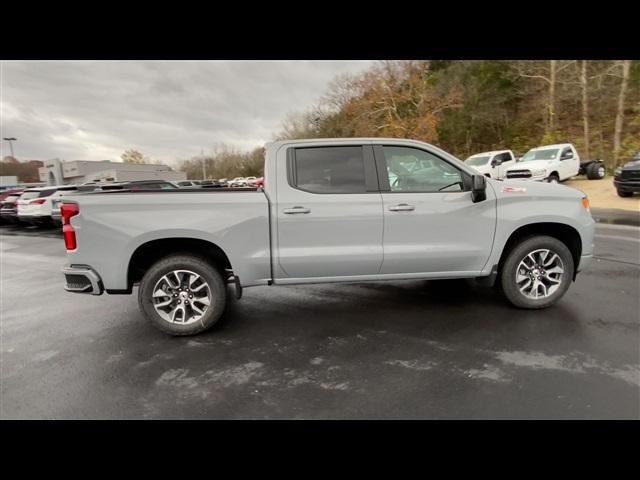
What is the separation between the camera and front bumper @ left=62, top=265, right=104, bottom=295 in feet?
11.4

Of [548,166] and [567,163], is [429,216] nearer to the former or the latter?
[548,166]

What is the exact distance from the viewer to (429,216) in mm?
3734

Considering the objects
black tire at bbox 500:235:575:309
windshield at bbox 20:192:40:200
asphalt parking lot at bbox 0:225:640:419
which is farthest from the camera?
windshield at bbox 20:192:40:200

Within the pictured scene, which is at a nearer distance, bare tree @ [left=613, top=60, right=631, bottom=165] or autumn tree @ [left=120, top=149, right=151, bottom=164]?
bare tree @ [left=613, top=60, right=631, bottom=165]

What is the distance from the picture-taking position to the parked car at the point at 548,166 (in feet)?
52.9

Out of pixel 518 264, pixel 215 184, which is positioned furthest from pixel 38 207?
pixel 518 264

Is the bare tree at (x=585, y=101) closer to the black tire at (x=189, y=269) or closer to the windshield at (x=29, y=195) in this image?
the black tire at (x=189, y=269)

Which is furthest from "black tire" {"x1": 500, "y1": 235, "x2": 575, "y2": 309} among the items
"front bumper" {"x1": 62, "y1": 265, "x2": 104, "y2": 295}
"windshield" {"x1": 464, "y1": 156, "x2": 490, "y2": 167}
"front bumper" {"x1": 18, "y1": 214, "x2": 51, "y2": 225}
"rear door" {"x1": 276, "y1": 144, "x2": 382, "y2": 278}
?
"windshield" {"x1": 464, "y1": 156, "x2": 490, "y2": 167}

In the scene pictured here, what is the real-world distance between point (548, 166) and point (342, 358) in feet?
57.2

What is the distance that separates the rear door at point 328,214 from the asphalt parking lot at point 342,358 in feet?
2.34

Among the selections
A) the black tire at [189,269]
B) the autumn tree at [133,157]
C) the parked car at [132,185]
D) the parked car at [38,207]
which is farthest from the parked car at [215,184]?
the autumn tree at [133,157]

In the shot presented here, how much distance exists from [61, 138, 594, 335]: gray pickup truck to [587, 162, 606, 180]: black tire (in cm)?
1889

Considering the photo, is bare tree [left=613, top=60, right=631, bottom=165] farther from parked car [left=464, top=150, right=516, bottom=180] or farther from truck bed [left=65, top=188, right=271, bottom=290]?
truck bed [left=65, top=188, right=271, bottom=290]
